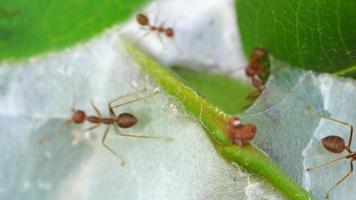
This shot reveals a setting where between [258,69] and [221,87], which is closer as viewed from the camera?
[221,87]

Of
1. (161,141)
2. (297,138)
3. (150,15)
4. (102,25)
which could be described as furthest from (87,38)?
(297,138)

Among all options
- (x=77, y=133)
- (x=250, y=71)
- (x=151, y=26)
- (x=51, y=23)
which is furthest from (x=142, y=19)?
(x=77, y=133)

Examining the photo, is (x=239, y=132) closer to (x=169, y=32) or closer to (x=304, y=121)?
(x=304, y=121)

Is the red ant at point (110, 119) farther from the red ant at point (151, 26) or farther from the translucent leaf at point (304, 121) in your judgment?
the translucent leaf at point (304, 121)

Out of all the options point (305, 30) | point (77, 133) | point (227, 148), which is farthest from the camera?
point (77, 133)

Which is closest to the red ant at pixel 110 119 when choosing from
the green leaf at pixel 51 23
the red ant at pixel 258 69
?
the green leaf at pixel 51 23

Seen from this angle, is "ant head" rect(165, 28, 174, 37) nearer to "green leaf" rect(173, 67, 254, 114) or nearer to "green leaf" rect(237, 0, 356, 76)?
"green leaf" rect(173, 67, 254, 114)

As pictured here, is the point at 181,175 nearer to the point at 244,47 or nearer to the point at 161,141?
the point at 161,141
